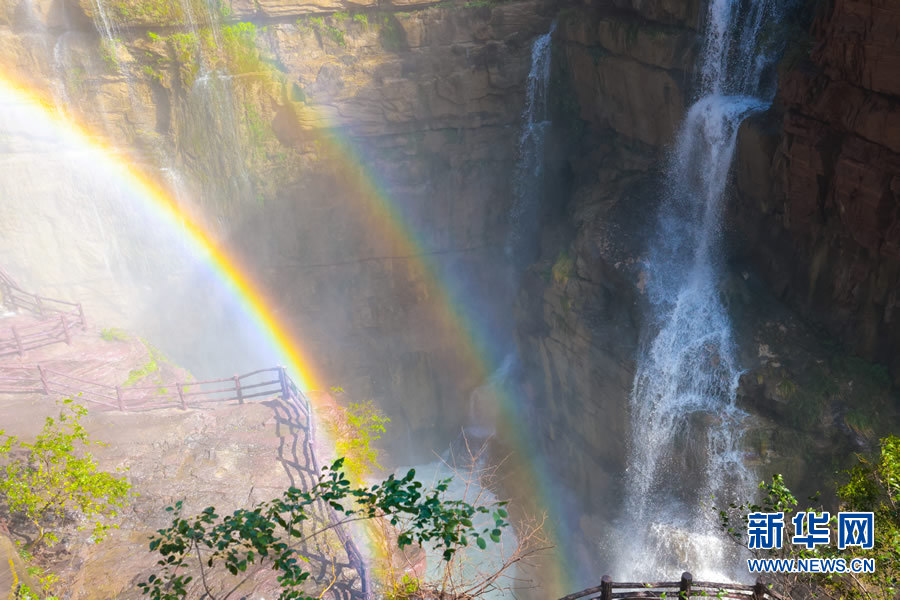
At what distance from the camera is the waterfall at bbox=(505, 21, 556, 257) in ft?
81.5

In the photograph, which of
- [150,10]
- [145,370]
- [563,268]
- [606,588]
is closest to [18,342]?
[145,370]

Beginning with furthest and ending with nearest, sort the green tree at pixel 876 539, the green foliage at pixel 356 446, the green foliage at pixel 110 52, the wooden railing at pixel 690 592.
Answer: the green foliage at pixel 110 52, the green foliage at pixel 356 446, the wooden railing at pixel 690 592, the green tree at pixel 876 539

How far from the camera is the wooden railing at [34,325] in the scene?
1986 cm

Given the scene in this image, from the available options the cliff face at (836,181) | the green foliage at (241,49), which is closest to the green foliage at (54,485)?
the green foliage at (241,49)

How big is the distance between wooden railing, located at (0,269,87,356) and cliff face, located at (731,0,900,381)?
69.6 feet

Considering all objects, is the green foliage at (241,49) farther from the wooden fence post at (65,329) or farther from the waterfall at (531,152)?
the wooden fence post at (65,329)

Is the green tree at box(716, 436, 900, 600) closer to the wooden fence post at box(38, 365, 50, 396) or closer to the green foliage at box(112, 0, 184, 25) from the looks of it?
the wooden fence post at box(38, 365, 50, 396)

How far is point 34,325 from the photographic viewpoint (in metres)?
20.6

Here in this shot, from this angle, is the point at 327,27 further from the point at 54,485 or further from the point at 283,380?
the point at 54,485

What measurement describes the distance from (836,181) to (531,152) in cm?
1290

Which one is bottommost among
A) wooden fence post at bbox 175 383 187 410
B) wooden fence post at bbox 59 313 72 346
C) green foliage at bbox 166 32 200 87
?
wooden fence post at bbox 175 383 187 410

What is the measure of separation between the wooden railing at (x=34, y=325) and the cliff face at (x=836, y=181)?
2122 centimetres

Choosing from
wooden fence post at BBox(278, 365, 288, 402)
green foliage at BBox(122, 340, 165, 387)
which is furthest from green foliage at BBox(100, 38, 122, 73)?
wooden fence post at BBox(278, 365, 288, 402)

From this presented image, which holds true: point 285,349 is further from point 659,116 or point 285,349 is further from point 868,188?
point 868,188
